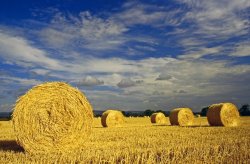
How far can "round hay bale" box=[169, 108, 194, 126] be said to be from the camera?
23.9 meters

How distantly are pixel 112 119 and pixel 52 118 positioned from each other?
13.8 meters

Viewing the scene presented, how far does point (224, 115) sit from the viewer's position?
20719 mm

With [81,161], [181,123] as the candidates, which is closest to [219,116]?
[181,123]

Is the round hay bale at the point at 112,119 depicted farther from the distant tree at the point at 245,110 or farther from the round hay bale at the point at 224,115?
the distant tree at the point at 245,110

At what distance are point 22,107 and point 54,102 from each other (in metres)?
0.92

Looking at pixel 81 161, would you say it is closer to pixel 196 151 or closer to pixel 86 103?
pixel 196 151

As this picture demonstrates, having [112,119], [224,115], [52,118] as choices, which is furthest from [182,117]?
[52,118]

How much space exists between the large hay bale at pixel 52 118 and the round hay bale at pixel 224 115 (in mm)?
10931

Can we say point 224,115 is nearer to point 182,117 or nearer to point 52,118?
point 182,117

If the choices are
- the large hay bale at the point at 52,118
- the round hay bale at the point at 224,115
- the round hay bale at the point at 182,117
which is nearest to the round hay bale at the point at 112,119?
the round hay bale at the point at 182,117

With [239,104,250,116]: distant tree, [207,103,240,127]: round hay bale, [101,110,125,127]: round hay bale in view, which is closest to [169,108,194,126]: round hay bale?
[207,103,240,127]: round hay bale

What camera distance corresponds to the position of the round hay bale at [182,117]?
78.3 ft

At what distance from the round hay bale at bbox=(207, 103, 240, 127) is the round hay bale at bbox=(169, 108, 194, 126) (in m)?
2.93

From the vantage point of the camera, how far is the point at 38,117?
11.0 metres
